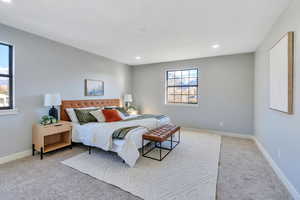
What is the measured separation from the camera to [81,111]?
11.3ft

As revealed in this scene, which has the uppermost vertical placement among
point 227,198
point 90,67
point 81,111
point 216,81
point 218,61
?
point 218,61

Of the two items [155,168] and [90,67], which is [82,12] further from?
[155,168]

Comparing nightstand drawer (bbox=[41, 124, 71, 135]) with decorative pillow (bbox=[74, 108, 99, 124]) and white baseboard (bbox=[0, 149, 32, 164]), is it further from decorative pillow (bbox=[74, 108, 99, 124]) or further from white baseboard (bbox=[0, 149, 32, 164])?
white baseboard (bbox=[0, 149, 32, 164])

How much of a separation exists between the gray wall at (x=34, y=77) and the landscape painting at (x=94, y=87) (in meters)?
0.15

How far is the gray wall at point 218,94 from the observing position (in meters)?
4.16

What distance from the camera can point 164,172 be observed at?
2.28 metres

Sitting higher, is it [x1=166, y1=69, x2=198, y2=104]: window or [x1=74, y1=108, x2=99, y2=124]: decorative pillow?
[x1=166, y1=69, x2=198, y2=104]: window

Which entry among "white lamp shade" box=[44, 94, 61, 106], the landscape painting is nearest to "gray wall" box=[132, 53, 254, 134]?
the landscape painting

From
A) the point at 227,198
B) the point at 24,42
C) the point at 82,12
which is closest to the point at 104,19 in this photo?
the point at 82,12

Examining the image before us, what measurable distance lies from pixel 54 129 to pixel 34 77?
1191 mm

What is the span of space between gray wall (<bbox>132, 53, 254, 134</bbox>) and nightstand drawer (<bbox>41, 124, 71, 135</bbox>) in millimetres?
3285

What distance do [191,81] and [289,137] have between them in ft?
11.0

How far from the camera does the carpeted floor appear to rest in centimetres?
176

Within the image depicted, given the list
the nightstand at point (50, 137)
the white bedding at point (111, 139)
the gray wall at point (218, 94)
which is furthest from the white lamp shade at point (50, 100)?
the gray wall at point (218, 94)
